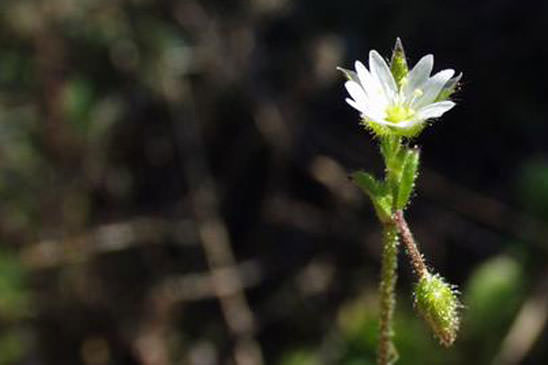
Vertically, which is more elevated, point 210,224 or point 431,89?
point 210,224

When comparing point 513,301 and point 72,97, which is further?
point 72,97

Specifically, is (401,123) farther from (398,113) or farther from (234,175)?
(234,175)

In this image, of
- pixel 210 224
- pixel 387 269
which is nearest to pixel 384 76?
pixel 387 269

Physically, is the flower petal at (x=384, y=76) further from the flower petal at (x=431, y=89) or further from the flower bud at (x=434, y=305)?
the flower bud at (x=434, y=305)

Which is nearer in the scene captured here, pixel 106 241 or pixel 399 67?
pixel 399 67

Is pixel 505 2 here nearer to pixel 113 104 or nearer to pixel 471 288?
pixel 471 288

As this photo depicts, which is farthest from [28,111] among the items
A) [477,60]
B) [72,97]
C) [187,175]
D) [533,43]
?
[533,43]

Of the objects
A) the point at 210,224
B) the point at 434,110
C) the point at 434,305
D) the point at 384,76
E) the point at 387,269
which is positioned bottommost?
the point at 434,305
